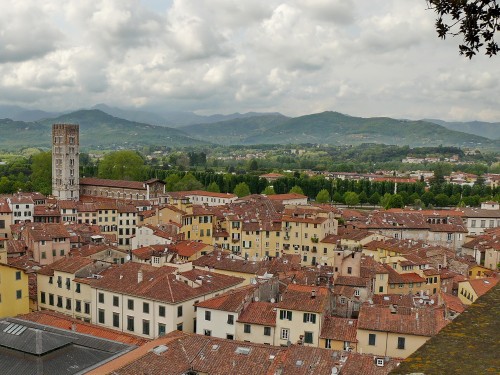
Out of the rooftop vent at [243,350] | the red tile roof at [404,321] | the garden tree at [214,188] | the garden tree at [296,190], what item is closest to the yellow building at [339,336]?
the red tile roof at [404,321]

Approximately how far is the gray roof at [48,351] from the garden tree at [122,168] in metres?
115

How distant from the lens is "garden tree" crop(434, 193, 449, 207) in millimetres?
120625

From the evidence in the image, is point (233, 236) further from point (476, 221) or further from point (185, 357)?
point (476, 221)

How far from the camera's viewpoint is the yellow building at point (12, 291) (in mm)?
36938

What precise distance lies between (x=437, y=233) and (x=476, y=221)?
52.7 feet

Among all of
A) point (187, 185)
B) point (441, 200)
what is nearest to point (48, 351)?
point (187, 185)

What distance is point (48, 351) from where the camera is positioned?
1033 inches

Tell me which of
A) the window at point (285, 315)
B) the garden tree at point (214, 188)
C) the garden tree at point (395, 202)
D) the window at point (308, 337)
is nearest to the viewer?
the window at point (308, 337)

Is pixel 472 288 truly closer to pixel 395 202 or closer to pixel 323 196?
pixel 395 202

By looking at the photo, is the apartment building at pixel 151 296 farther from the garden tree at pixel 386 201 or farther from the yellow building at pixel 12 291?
the garden tree at pixel 386 201

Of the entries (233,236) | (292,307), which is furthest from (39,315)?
(233,236)

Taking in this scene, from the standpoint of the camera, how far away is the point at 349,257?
42.5 metres

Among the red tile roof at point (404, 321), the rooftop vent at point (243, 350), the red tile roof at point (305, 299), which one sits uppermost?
the red tile roof at point (305, 299)

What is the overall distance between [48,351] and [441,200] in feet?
357
